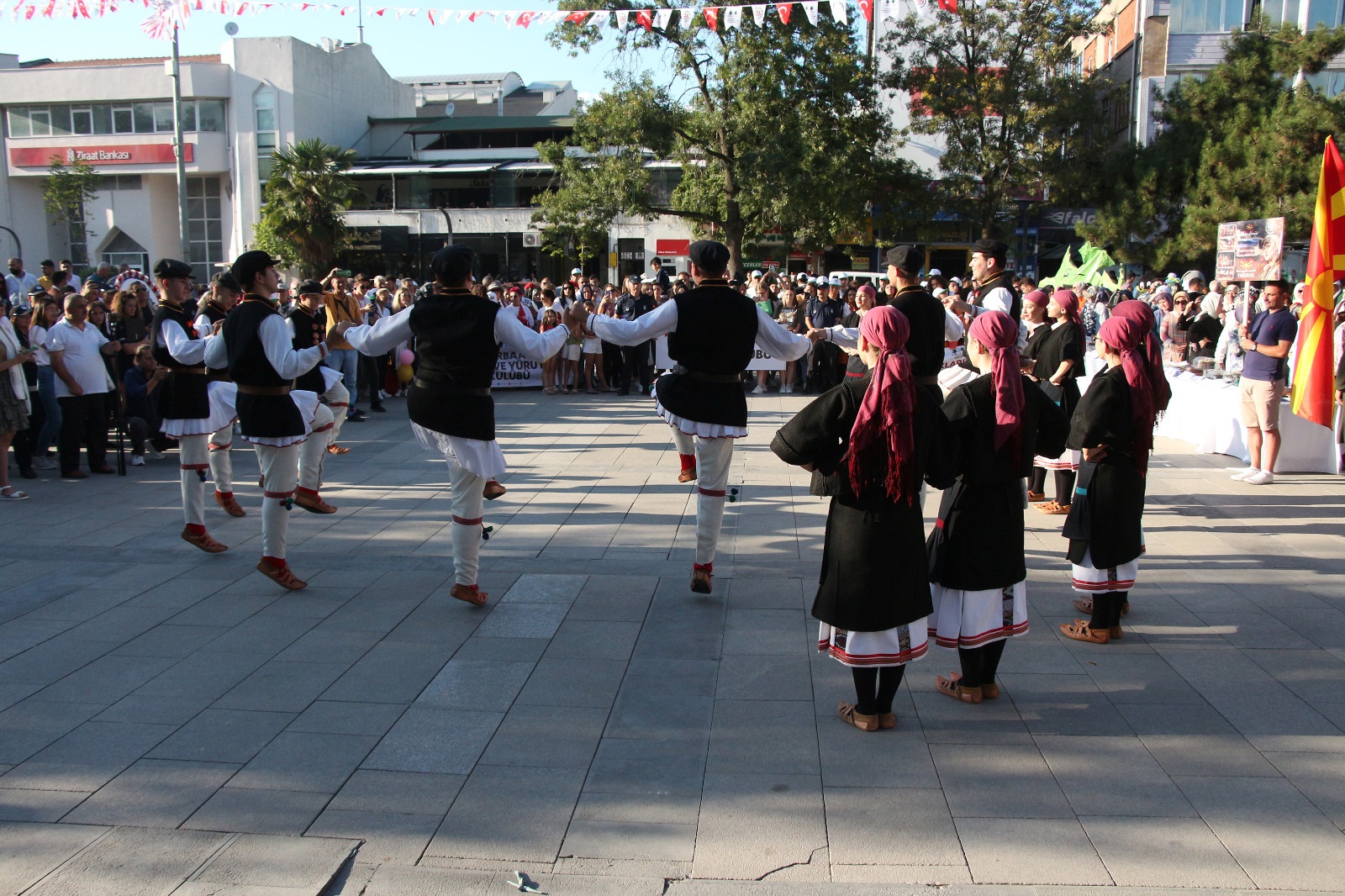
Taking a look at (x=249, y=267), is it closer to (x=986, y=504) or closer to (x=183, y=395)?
(x=183, y=395)

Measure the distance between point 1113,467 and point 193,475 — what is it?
586 cm

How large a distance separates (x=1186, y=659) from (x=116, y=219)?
1978 inches

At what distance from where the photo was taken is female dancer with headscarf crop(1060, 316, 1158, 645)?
5.06 meters

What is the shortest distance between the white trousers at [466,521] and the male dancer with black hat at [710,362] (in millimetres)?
1108

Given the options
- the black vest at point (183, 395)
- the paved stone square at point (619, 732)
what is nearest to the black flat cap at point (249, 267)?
the black vest at point (183, 395)

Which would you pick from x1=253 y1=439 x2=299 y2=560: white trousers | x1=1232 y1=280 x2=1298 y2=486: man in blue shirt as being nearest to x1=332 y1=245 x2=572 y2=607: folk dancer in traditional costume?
x1=253 y1=439 x2=299 y2=560: white trousers

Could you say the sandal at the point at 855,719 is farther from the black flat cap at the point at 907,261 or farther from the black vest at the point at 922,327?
the black flat cap at the point at 907,261

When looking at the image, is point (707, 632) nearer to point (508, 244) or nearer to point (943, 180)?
point (943, 180)

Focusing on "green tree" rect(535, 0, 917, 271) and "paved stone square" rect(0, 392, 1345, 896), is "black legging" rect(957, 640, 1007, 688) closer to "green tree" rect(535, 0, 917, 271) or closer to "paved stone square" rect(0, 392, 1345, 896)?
"paved stone square" rect(0, 392, 1345, 896)

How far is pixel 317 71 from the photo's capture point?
Answer: 44969 millimetres

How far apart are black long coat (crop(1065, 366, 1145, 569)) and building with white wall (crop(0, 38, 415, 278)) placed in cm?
4408

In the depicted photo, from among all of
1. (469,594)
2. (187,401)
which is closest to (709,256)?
(469,594)

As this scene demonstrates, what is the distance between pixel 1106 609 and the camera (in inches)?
201

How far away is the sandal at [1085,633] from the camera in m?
5.13
